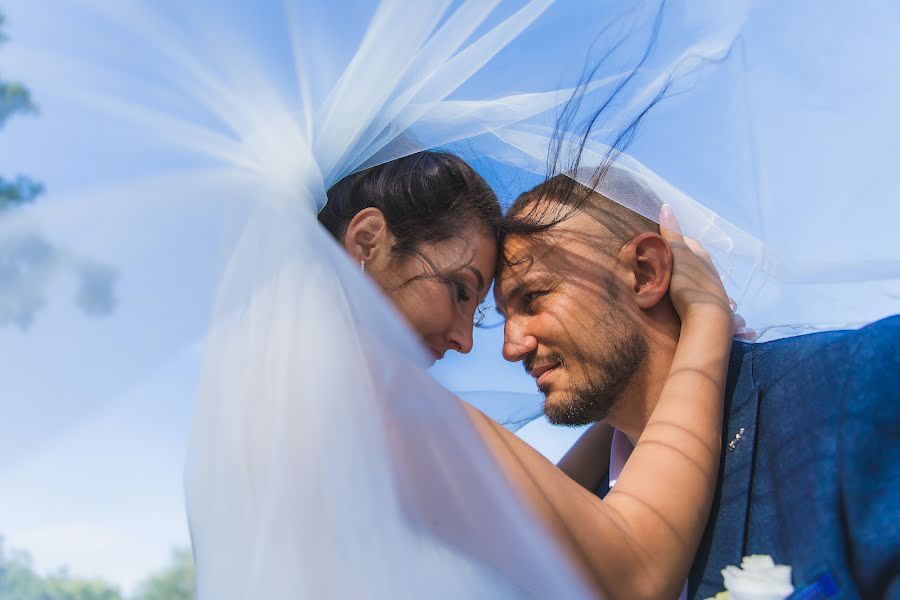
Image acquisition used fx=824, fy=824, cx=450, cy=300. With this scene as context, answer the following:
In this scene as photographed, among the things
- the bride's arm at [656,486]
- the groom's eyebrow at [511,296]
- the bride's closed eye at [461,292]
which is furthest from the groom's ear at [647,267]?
the bride's closed eye at [461,292]

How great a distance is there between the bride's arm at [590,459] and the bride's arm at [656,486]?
1022mm

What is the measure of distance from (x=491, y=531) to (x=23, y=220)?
3.25 ft

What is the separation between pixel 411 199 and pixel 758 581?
1365mm

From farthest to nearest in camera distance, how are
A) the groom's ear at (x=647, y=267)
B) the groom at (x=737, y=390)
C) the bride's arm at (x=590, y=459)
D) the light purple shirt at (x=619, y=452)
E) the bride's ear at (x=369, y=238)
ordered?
the bride's arm at (x=590, y=459), the light purple shirt at (x=619, y=452), the groom's ear at (x=647, y=267), the bride's ear at (x=369, y=238), the groom at (x=737, y=390)

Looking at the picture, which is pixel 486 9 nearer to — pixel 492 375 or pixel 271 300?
pixel 271 300

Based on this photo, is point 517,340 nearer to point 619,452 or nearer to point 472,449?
point 619,452

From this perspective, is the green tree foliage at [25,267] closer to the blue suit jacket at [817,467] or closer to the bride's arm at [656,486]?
the bride's arm at [656,486]

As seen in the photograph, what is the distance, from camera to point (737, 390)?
7.50 ft

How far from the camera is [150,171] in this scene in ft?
5.02

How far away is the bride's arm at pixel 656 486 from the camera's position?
5.43ft

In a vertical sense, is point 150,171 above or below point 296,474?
above

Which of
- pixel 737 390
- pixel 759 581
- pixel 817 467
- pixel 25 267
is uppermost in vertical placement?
pixel 25 267

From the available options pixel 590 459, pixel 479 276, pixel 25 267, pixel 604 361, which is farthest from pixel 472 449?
pixel 590 459

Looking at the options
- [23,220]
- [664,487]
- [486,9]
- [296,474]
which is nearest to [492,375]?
[664,487]
